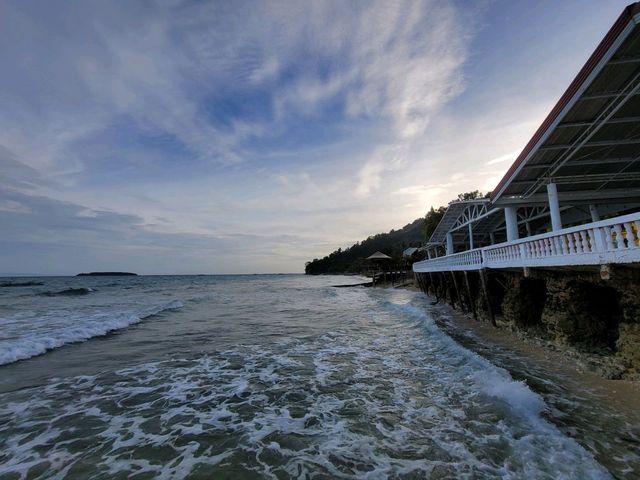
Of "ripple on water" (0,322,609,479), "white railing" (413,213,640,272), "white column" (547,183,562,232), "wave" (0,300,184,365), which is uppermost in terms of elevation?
"white column" (547,183,562,232)

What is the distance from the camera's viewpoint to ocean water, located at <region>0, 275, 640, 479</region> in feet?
12.9

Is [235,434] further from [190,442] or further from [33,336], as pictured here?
[33,336]

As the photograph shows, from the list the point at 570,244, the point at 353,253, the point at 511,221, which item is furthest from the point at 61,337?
the point at 353,253

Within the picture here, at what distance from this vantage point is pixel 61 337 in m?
11.8

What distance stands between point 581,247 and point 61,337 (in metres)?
16.4

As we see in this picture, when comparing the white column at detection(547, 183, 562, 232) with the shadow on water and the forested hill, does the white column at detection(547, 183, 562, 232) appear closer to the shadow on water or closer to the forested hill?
the shadow on water

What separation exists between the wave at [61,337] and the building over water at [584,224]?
48.8 ft

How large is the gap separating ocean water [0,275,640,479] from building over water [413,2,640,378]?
5.99 feet

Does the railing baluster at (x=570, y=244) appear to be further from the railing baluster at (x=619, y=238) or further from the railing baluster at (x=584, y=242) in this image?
the railing baluster at (x=619, y=238)

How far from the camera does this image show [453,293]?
1964 cm

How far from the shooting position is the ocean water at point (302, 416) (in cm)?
393

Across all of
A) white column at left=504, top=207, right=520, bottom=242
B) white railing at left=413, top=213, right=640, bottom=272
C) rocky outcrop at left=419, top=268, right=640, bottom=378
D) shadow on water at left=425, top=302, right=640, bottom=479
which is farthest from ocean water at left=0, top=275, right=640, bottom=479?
white column at left=504, top=207, right=520, bottom=242

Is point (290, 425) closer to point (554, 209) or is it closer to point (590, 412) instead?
point (590, 412)

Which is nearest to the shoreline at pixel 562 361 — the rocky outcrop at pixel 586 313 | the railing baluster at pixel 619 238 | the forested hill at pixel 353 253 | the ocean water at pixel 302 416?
the rocky outcrop at pixel 586 313
